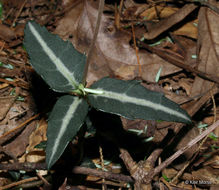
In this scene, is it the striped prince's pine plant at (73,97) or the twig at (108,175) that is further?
the twig at (108,175)

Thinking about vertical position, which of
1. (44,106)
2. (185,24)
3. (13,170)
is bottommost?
(13,170)

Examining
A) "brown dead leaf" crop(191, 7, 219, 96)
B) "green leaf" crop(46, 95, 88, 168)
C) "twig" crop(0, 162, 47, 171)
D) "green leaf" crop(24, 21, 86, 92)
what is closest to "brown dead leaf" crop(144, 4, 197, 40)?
"brown dead leaf" crop(191, 7, 219, 96)

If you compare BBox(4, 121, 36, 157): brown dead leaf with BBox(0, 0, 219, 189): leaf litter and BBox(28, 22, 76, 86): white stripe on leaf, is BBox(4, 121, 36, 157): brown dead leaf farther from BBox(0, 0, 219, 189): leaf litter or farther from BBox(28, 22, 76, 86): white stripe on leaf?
BBox(28, 22, 76, 86): white stripe on leaf

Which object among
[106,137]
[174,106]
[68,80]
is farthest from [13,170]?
[174,106]

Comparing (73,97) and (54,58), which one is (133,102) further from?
(54,58)

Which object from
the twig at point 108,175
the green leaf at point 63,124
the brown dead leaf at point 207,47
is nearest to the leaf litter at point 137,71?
the brown dead leaf at point 207,47

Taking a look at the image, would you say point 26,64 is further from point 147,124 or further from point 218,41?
point 218,41

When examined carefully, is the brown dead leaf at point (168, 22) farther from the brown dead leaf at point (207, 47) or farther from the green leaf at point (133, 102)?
the green leaf at point (133, 102)
